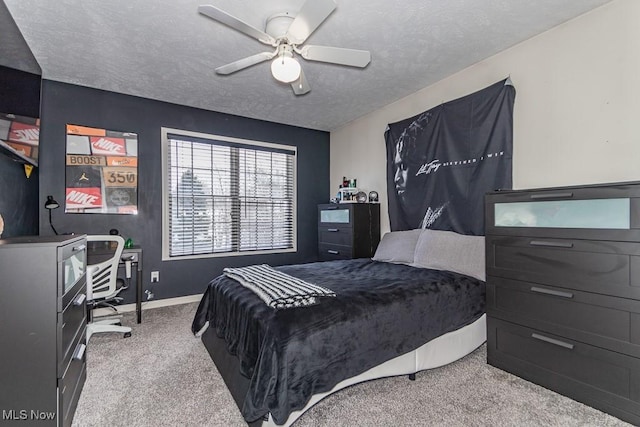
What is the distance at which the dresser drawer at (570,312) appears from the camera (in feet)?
5.34

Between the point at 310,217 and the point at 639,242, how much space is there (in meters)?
3.86

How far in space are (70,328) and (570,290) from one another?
2.96 metres

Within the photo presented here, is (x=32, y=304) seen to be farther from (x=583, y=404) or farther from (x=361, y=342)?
(x=583, y=404)

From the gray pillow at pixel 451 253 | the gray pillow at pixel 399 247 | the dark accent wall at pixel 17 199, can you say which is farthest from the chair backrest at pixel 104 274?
the gray pillow at pixel 451 253

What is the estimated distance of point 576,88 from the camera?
223 centimetres

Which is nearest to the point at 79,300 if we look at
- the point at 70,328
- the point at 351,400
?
the point at 70,328

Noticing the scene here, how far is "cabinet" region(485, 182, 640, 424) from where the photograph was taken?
1630 mm

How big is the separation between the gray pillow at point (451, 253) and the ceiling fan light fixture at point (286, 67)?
202 centimetres

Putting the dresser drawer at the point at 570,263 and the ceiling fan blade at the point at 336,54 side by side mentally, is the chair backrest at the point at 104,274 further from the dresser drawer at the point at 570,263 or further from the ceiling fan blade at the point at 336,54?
the dresser drawer at the point at 570,263

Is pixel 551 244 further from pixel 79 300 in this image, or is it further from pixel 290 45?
pixel 79 300

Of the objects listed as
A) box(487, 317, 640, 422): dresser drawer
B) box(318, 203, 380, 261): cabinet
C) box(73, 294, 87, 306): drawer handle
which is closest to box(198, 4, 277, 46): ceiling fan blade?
box(73, 294, 87, 306): drawer handle

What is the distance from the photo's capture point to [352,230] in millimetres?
3875

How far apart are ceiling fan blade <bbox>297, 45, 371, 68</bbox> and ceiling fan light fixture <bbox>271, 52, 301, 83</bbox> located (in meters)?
0.15

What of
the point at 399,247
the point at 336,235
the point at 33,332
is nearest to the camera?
the point at 33,332
